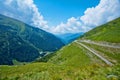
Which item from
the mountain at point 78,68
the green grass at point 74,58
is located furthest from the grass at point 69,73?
the green grass at point 74,58

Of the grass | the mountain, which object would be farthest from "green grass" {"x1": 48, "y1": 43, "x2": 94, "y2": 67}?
the grass

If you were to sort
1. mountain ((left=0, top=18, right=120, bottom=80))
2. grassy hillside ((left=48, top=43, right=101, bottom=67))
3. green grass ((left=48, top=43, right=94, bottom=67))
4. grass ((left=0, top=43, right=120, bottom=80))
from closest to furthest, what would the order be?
grass ((left=0, top=43, right=120, bottom=80)) → mountain ((left=0, top=18, right=120, bottom=80)) → grassy hillside ((left=48, top=43, right=101, bottom=67)) → green grass ((left=48, top=43, right=94, bottom=67))

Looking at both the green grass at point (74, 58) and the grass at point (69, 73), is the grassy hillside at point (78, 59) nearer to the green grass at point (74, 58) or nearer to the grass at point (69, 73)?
the green grass at point (74, 58)

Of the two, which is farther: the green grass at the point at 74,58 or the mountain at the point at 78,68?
the green grass at the point at 74,58

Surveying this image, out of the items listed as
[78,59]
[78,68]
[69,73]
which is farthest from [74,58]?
[69,73]

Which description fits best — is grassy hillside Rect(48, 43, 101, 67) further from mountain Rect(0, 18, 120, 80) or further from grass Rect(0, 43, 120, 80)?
grass Rect(0, 43, 120, 80)

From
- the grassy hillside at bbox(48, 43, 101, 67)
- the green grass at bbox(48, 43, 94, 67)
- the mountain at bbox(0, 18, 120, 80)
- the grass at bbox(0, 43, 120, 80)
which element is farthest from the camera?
the green grass at bbox(48, 43, 94, 67)

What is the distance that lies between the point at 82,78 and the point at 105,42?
91548 millimetres

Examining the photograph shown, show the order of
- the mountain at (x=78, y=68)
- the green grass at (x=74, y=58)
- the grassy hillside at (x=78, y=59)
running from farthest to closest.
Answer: the green grass at (x=74, y=58) < the grassy hillside at (x=78, y=59) < the mountain at (x=78, y=68)

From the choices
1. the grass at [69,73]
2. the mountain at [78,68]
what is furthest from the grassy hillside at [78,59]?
the grass at [69,73]

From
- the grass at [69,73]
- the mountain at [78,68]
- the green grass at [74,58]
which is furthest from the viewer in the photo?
the green grass at [74,58]

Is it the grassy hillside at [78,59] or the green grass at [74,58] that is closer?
the grassy hillside at [78,59]

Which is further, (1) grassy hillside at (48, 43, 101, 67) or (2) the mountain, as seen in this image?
(1) grassy hillside at (48, 43, 101, 67)

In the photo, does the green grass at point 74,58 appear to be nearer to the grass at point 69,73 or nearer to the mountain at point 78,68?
the mountain at point 78,68
